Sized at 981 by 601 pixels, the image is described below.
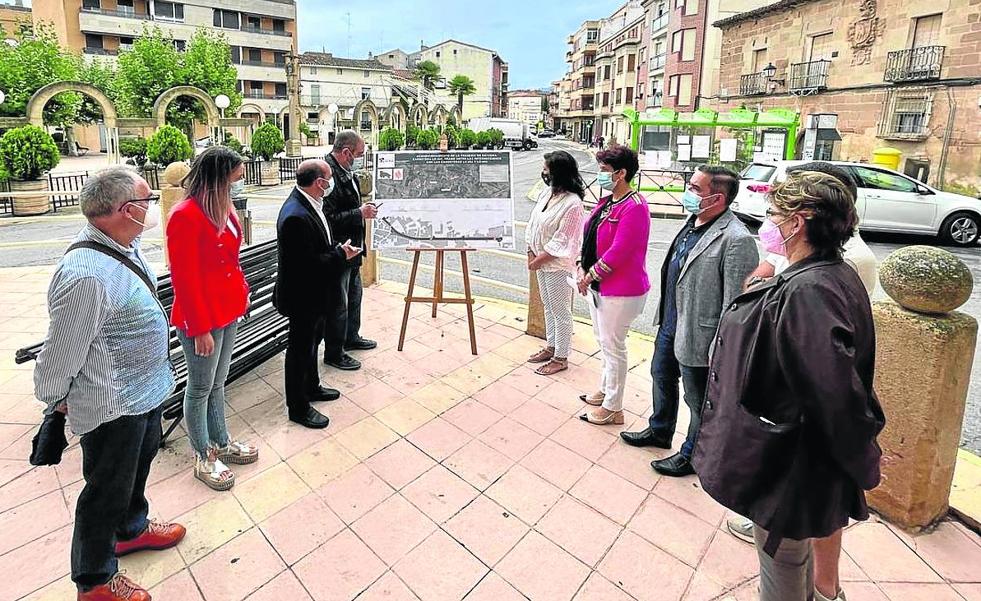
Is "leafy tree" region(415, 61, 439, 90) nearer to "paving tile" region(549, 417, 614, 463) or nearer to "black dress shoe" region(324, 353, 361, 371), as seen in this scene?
"black dress shoe" region(324, 353, 361, 371)

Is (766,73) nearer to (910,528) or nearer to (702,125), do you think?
(702,125)

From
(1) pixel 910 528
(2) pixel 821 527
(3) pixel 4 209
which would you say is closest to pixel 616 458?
(1) pixel 910 528

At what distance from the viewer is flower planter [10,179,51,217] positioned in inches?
501

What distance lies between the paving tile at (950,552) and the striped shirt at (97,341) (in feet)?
11.1

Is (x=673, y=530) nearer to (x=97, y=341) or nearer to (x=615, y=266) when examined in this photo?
(x=615, y=266)

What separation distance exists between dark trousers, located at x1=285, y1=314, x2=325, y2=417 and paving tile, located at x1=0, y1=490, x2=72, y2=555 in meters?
1.24

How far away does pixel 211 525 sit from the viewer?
275 centimetres

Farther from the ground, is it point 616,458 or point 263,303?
point 263,303

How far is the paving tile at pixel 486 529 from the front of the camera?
8.67 ft

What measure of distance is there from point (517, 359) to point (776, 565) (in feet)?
9.86

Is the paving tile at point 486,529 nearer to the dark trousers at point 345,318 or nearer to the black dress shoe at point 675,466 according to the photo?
the black dress shoe at point 675,466

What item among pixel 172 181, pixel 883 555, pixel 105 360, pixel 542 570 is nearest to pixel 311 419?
pixel 105 360

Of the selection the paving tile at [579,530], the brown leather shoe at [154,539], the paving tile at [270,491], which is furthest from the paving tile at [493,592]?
the brown leather shoe at [154,539]

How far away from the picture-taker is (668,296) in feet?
10.6
